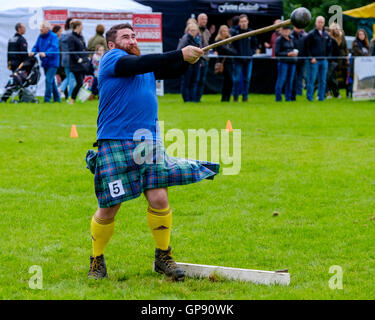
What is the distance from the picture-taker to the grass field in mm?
4254

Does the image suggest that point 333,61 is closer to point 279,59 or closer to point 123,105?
point 279,59

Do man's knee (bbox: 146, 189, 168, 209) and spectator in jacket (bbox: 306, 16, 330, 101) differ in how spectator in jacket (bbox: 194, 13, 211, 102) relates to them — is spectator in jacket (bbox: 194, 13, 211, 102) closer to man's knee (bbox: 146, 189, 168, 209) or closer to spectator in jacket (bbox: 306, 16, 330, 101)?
spectator in jacket (bbox: 306, 16, 330, 101)

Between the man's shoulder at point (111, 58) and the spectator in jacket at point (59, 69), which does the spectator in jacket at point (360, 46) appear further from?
the man's shoulder at point (111, 58)

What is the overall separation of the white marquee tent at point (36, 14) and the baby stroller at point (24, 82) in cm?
137

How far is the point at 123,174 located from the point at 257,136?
6567mm

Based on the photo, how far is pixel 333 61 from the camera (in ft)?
60.9

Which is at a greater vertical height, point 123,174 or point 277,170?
point 123,174

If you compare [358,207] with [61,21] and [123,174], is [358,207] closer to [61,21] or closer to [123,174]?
[123,174]

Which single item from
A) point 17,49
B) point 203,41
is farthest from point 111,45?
point 17,49

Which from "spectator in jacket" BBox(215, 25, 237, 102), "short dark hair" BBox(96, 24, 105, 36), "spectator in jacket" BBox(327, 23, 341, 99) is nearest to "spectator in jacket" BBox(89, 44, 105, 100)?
"short dark hair" BBox(96, 24, 105, 36)

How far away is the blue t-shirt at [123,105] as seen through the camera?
424cm

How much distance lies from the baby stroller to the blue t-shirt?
40.6ft

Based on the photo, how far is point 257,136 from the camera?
10633 mm

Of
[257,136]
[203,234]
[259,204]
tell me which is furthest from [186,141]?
[203,234]
